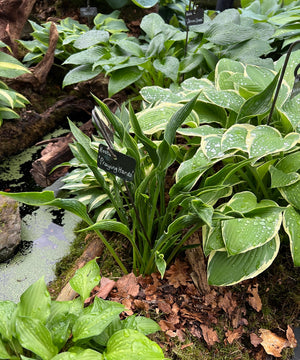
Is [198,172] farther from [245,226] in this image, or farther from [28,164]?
[28,164]

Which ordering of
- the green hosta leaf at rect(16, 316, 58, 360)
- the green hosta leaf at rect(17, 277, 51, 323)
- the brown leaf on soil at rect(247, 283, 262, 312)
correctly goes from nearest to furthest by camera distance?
the green hosta leaf at rect(16, 316, 58, 360) → the green hosta leaf at rect(17, 277, 51, 323) → the brown leaf on soil at rect(247, 283, 262, 312)

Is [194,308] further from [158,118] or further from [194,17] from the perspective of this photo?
[194,17]

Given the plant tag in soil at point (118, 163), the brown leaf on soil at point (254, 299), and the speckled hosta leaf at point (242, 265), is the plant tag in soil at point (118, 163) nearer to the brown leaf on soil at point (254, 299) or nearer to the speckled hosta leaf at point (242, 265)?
Answer: the speckled hosta leaf at point (242, 265)

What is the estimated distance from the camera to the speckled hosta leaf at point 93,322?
2.89 feet

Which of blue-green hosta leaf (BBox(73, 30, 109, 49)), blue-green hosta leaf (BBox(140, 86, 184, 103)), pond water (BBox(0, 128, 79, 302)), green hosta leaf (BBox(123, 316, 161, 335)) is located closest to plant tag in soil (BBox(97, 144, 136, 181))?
green hosta leaf (BBox(123, 316, 161, 335))

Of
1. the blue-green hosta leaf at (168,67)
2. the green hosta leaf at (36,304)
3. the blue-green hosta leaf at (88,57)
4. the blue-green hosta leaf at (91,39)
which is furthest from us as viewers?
the blue-green hosta leaf at (91,39)

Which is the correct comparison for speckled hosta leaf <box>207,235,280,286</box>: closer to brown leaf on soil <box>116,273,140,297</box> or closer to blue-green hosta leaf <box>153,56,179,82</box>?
brown leaf on soil <box>116,273,140,297</box>

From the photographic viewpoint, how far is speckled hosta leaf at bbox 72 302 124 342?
34.6 inches

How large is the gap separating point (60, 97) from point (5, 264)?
180 cm

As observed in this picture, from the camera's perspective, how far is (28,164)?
7.77 ft

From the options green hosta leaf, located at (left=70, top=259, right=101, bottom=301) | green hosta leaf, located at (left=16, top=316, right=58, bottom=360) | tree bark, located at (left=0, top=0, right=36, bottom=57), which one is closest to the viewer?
green hosta leaf, located at (left=16, top=316, right=58, bottom=360)

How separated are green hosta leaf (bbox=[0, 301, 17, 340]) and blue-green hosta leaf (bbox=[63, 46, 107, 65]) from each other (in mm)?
1703

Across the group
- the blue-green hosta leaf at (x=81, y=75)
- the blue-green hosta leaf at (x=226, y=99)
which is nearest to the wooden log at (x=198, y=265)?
the blue-green hosta leaf at (x=226, y=99)

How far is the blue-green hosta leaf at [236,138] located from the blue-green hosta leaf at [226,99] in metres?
0.17
